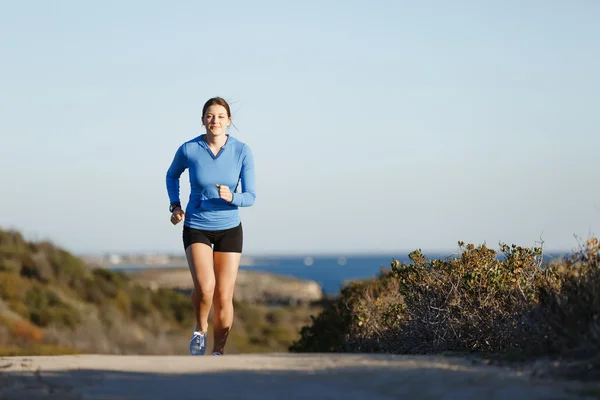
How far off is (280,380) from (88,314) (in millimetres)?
22541

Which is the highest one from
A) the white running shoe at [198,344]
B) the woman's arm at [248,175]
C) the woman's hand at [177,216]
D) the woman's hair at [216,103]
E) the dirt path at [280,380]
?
the woman's hair at [216,103]

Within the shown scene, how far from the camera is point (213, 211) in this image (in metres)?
9.31

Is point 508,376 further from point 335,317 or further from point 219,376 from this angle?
point 335,317

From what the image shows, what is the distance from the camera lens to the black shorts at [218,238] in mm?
9266

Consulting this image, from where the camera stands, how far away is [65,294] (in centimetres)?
2959

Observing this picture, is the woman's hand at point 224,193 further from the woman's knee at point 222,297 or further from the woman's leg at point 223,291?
the woman's knee at point 222,297

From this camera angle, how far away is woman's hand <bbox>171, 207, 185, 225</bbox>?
9.38m

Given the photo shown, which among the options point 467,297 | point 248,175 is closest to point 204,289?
point 248,175

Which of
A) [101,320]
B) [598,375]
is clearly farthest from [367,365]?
[101,320]

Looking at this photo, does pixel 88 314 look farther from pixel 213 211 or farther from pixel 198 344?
pixel 213 211

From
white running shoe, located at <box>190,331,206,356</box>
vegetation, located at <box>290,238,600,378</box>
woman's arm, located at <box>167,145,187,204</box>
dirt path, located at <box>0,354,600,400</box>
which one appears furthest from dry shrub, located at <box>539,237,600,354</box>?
woman's arm, located at <box>167,145,187,204</box>

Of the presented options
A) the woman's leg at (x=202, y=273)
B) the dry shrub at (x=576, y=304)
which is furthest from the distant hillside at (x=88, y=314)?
the dry shrub at (x=576, y=304)

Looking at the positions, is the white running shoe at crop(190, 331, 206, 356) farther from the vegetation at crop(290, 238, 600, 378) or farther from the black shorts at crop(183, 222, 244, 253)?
the vegetation at crop(290, 238, 600, 378)

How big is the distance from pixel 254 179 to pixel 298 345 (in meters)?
9.90
